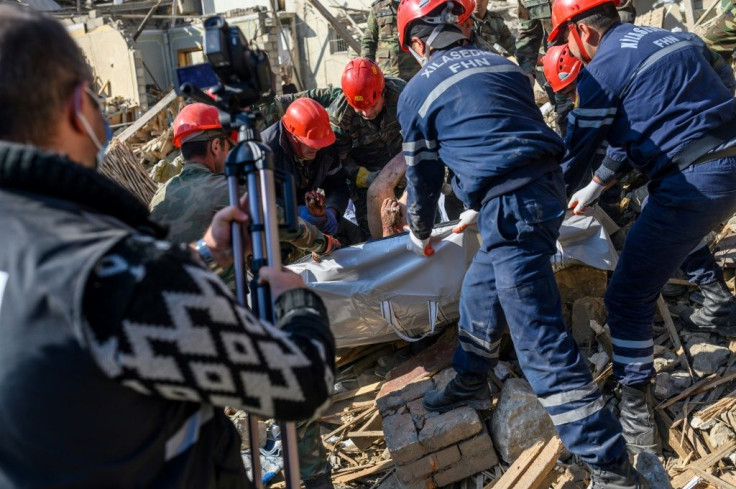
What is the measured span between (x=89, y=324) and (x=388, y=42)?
24.0 feet

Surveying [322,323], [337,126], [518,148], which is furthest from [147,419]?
[337,126]

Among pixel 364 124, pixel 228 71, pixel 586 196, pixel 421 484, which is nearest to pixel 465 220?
pixel 586 196

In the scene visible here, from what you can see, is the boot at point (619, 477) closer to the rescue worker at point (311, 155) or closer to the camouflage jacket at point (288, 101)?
the rescue worker at point (311, 155)

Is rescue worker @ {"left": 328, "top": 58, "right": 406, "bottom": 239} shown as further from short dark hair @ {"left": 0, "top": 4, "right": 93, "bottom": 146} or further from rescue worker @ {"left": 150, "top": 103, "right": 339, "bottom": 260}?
short dark hair @ {"left": 0, "top": 4, "right": 93, "bottom": 146}

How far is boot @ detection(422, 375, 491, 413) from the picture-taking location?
3.74 meters

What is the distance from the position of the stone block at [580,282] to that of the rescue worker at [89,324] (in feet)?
11.2

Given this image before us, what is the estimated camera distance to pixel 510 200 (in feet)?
10.6

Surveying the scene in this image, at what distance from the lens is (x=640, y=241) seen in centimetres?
359

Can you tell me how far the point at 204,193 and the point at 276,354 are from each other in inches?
75.1

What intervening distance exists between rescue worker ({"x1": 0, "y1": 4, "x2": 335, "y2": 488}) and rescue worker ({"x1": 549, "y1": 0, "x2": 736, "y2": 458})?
2.69 metres

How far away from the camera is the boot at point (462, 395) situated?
374 centimetres

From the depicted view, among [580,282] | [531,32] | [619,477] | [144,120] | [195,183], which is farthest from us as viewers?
[144,120]

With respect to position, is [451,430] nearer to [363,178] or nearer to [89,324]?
[363,178]

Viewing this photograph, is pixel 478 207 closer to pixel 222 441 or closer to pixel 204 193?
pixel 204 193
